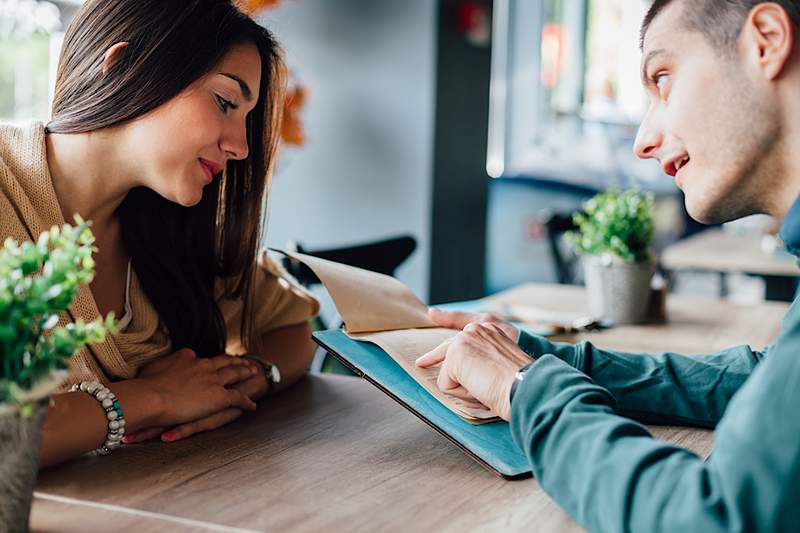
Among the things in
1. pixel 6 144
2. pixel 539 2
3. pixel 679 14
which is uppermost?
pixel 539 2

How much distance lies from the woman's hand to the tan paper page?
7.7 inches

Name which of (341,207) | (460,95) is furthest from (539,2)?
(341,207)

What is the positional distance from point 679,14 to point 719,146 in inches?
7.0

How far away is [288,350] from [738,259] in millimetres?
2713

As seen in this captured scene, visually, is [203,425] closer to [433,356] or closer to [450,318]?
[433,356]

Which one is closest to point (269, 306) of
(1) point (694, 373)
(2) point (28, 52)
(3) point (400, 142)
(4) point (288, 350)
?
(4) point (288, 350)

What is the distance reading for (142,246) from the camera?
1.56 metres

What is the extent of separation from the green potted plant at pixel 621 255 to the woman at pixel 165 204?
94 cm

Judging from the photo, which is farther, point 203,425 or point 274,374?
point 274,374

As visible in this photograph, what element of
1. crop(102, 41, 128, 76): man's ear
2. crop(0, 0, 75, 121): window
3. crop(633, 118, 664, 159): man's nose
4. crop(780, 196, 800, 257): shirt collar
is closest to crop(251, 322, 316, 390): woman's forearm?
crop(102, 41, 128, 76): man's ear

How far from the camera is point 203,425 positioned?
1.25 m

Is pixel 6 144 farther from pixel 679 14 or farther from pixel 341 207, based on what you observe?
pixel 341 207

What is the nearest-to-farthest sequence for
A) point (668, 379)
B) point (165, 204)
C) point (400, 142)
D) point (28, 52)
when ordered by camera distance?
point (668, 379), point (165, 204), point (28, 52), point (400, 142)

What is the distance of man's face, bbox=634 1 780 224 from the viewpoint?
1.05m
